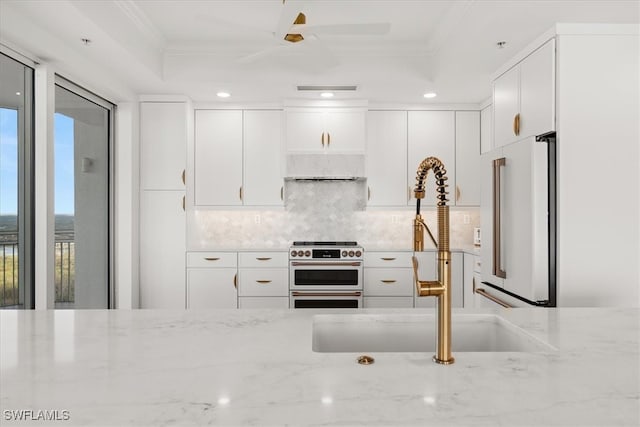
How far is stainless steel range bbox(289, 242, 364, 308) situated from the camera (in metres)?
4.07

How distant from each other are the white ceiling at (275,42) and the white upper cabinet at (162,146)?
0.20 metres

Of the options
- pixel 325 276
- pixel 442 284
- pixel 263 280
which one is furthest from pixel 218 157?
pixel 442 284

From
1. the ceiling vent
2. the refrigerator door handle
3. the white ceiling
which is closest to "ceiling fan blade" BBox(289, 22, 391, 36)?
the white ceiling

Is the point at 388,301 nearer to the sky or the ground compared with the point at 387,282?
nearer to the ground

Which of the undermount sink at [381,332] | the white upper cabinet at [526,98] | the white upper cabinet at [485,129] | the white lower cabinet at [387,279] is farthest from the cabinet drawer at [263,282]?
the undermount sink at [381,332]

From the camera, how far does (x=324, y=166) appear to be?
14.2 ft

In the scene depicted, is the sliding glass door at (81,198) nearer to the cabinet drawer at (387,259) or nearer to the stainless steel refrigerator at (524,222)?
the cabinet drawer at (387,259)

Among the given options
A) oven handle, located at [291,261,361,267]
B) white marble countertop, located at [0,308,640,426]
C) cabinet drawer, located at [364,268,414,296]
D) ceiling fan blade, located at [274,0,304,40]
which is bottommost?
cabinet drawer, located at [364,268,414,296]

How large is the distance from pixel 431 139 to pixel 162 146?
279 cm

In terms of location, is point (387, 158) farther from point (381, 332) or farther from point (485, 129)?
point (381, 332)

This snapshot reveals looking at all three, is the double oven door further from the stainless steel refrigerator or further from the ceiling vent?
the ceiling vent

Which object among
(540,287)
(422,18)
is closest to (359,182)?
(422,18)

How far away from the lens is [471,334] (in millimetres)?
1271

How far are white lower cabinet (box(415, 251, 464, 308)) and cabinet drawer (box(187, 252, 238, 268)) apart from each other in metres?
1.85
